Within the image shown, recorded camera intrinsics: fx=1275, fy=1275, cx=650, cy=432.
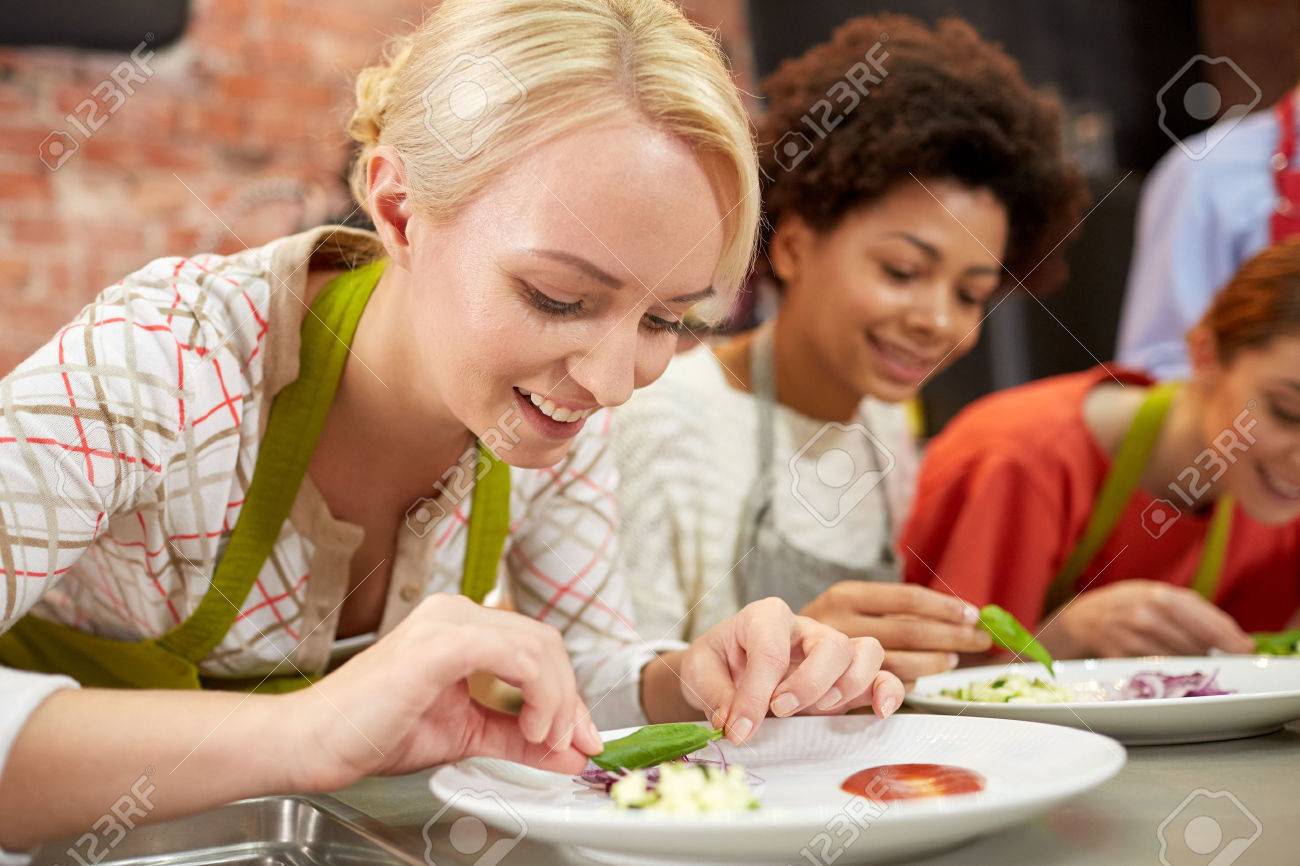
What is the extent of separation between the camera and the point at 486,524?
1272mm

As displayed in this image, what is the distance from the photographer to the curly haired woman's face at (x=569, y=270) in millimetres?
948

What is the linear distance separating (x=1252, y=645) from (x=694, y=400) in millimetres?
794

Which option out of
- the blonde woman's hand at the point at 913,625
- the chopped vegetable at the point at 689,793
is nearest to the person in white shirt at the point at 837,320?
the blonde woman's hand at the point at 913,625

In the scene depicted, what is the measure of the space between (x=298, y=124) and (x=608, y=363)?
3.21 m

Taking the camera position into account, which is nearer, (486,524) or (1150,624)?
(486,524)

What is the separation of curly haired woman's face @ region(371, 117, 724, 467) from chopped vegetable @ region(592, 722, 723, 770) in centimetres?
27

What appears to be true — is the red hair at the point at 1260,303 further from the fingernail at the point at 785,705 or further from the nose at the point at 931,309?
the fingernail at the point at 785,705

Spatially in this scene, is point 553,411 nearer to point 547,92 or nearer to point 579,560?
point 547,92

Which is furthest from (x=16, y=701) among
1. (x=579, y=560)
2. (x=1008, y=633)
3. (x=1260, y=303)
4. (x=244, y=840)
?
(x=1260, y=303)

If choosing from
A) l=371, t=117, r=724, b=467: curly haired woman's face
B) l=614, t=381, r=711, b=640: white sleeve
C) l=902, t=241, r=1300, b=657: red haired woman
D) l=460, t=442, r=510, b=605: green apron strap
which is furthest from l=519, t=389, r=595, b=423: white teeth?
l=902, t=241, r=1300, b=657: red haired woman

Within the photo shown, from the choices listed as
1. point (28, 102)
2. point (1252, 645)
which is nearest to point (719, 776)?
point (1252, 645)

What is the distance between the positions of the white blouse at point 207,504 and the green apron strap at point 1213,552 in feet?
3.33

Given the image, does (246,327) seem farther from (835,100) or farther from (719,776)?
(835,100)

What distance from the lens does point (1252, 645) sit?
4.39ft
